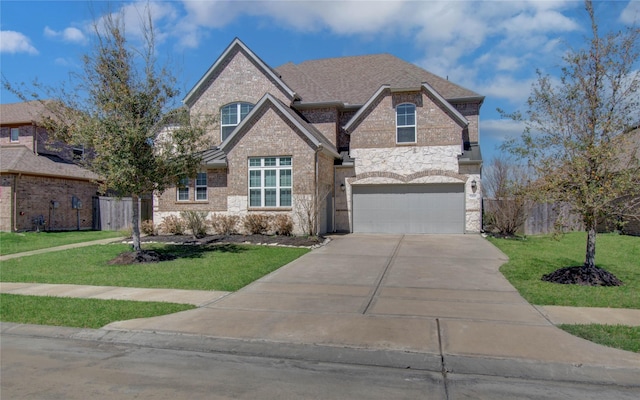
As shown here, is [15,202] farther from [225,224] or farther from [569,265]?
[569,265]

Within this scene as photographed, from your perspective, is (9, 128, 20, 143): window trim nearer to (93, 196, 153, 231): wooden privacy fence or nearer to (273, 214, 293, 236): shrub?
(93, 196, 153, 231): wooden privacy fence

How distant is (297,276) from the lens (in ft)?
37.8

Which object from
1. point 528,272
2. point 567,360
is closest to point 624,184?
point 528,272

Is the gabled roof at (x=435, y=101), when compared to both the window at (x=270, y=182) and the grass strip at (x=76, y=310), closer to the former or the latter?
the window at (x=270, y=182)

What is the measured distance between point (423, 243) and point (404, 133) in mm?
6121

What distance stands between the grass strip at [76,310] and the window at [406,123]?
1492 cm

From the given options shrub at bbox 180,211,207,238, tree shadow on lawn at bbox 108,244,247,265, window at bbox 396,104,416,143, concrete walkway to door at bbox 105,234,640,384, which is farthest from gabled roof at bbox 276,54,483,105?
concrete walkway to door at bbox 105,234,640,384

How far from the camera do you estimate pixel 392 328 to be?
718 cm

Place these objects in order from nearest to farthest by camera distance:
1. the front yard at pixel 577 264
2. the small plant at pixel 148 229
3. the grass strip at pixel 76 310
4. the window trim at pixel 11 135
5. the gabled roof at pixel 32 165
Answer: the front yard at pixel 577 264 < the grass strip at pixel 76 310 < the small plant at pixel 148 229 < the gabled roof at pixel 32 165 < the window trim at pixel 11 135

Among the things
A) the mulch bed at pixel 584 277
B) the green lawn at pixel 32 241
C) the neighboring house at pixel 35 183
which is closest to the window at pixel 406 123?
the mulch bed at pixel 584 277

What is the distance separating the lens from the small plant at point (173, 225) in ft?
65.4

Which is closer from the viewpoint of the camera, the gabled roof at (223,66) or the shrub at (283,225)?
the shrub at (283,225)

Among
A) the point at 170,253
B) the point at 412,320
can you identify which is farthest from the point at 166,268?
the point at 412,320

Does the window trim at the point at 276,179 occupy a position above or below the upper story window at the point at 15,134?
below
